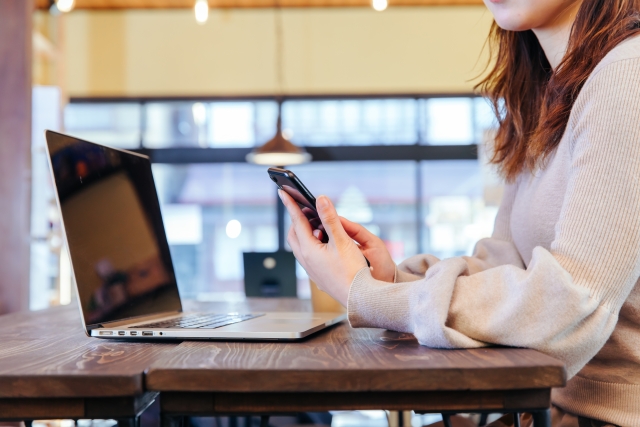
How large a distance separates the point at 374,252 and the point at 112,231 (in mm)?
447

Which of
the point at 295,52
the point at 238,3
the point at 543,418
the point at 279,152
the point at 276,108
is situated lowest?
the point at 543,418

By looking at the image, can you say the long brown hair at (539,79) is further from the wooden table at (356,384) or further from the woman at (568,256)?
the wooden table at (356,384)

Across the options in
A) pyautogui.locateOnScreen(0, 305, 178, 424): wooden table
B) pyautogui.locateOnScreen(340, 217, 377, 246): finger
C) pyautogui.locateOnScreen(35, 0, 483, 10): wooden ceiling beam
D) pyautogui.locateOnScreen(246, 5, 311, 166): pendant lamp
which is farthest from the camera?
pyautogui.locateOnScreen(35, 0, 483, 10): wooden ceiling beam

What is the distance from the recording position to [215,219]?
6133 mm

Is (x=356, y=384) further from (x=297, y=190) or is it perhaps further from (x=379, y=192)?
(x=379, y=192)

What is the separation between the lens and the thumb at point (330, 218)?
2.64 ft

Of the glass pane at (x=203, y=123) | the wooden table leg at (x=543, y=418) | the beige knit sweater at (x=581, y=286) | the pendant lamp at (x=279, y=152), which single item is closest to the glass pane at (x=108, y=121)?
the glass pane at (x=203, y=123)

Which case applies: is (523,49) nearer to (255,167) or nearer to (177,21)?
(255,167)

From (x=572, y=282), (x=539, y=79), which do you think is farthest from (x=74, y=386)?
(x=539, y=79)

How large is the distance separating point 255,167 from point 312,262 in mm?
5251

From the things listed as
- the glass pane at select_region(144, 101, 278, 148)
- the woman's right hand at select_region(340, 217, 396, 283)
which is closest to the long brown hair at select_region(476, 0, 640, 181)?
the woman's right hand at select_region(340, 217, 396, 283)

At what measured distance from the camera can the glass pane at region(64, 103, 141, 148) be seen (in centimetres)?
600

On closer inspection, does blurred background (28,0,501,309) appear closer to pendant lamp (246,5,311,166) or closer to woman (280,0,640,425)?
pendant lamp (246,5,311,166)

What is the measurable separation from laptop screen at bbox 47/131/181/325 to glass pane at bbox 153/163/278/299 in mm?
4844
